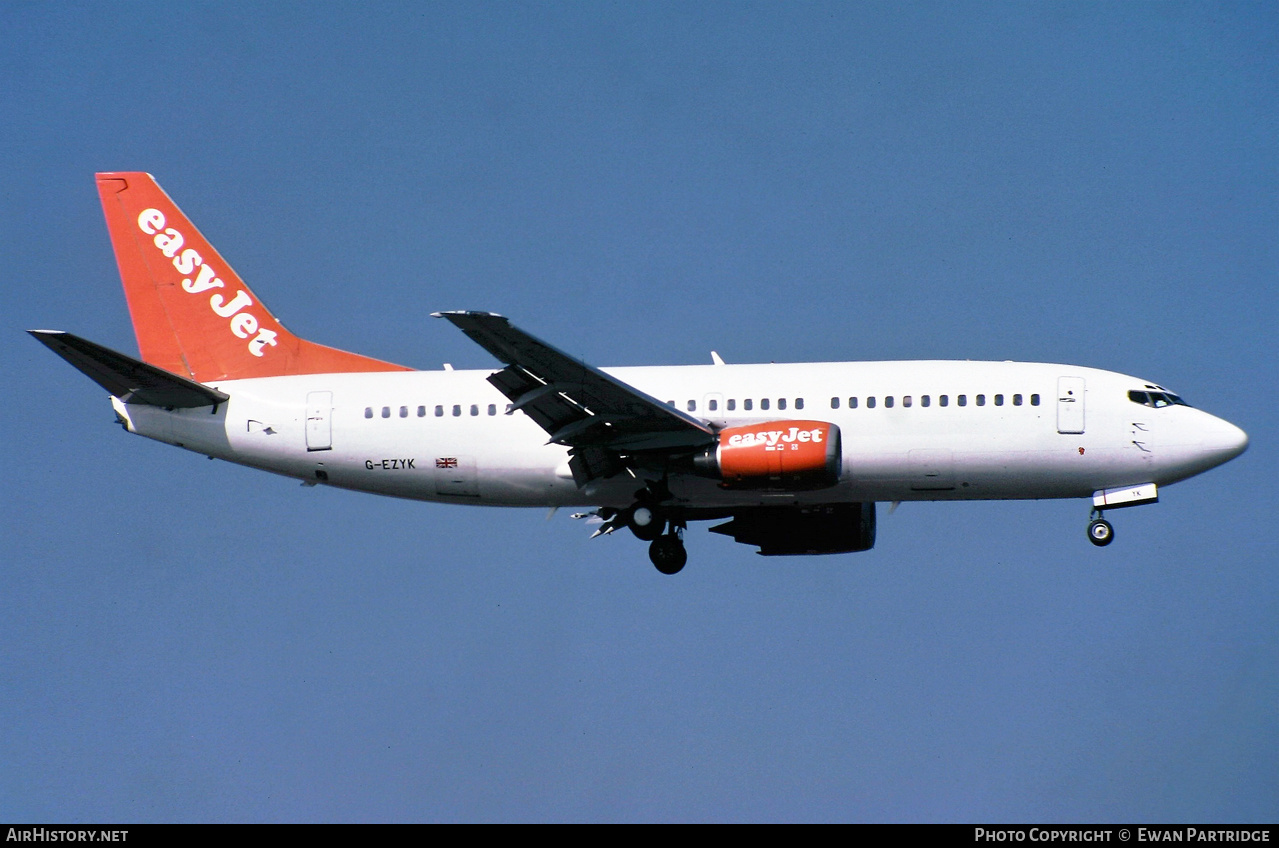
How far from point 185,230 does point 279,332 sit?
4.35 meters

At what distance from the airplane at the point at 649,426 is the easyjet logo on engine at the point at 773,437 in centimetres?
4

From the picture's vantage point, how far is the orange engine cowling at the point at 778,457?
3838cm

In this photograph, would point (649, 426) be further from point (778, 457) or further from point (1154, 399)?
point (1154, 399)

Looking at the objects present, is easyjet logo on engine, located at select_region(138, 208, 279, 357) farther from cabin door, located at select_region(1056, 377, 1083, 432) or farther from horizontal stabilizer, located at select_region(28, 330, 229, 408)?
cabin door, located at select_region(1056, 377, 1083, 432)

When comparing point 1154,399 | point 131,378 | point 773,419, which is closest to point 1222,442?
point 1154,399

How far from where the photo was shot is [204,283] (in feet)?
151

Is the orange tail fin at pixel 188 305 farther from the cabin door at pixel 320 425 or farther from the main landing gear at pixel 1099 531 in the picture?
the main landing gear at pixel 1099 531

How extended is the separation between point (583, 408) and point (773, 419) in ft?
15.1

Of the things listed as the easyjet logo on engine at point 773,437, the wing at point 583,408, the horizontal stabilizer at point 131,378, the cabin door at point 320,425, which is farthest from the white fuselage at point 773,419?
the easyjet logo on engine at point 773,437

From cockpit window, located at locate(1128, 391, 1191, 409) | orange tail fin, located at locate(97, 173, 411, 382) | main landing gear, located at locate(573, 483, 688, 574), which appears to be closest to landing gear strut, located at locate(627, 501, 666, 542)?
main landing gear, located at locate(573, 483, 688, 574)
